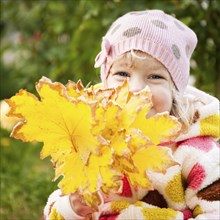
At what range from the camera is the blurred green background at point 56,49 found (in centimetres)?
337

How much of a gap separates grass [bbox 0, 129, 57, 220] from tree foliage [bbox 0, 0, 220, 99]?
2.02 ft

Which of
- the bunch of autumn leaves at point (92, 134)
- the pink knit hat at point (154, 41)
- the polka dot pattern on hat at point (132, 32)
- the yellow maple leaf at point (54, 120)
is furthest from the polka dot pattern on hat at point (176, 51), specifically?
the yellow maple leaf at point (54, 120)

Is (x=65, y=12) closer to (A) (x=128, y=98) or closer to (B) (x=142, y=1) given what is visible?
(B) (x=142, y=1)

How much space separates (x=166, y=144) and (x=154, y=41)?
338mm

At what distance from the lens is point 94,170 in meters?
1.50

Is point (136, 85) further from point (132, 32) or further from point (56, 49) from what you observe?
point (56, 49)

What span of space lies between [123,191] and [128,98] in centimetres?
41

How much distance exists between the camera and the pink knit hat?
1939mm

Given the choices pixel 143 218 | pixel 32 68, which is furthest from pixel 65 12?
pixel 143 218

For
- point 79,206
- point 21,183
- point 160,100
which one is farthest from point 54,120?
point 21,183

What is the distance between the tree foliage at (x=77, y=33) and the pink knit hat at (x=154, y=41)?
1.28 m

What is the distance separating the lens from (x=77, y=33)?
419cm

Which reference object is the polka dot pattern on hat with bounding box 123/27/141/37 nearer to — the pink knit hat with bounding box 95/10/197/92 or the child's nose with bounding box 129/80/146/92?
the pink knit hat with bounding box 95/10/197/92

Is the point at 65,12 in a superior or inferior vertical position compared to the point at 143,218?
superior
